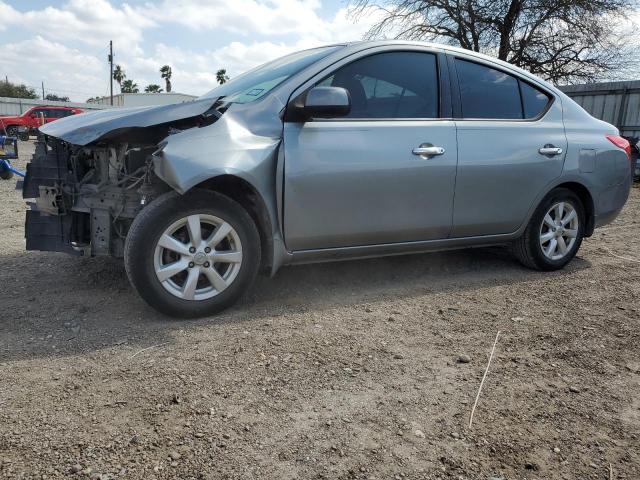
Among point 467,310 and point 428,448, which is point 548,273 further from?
point 428,448

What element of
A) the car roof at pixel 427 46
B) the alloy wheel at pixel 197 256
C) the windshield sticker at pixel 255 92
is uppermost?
the car roof at pixel 427 46

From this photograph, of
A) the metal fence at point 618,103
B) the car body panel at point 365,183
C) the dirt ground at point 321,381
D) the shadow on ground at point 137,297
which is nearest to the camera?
the dirt ground at point 321,381

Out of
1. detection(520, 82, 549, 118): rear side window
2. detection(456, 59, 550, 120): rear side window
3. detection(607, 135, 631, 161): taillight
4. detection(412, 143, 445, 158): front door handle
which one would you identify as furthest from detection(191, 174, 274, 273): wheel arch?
detection(607, 135, 631, 161): taillight

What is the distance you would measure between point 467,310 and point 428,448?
1684 mm

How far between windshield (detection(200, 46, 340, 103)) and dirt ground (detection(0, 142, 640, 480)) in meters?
1.36

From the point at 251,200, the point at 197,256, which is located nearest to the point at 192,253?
the point at 197,256

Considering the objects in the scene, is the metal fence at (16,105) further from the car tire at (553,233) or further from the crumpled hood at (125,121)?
the car tire at (553,233)

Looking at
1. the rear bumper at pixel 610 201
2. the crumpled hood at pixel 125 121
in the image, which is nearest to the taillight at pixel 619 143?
the rear bumper at pixel 610 201

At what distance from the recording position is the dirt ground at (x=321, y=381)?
2006 millimetres

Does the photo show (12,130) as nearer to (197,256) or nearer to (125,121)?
(125,121)

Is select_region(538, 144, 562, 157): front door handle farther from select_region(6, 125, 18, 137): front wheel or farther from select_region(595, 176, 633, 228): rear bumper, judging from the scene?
select_region(6, 125, 18, 137): front wheel

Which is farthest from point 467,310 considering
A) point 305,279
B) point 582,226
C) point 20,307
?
point 20,307

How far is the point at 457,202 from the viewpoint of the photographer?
4.00m

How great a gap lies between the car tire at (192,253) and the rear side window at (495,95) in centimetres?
196
